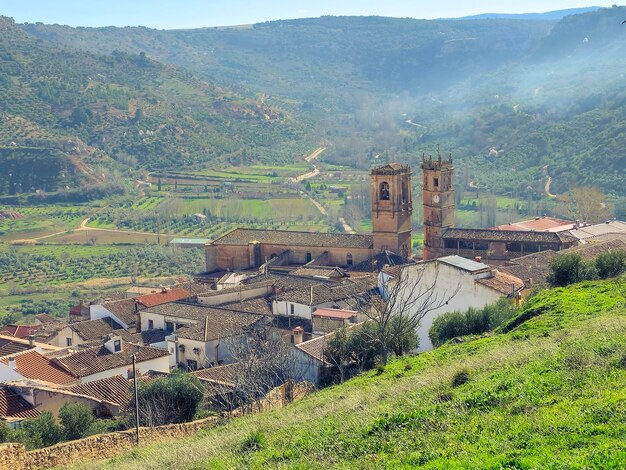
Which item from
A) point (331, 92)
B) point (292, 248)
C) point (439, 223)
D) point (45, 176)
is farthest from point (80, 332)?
point (331, 92)

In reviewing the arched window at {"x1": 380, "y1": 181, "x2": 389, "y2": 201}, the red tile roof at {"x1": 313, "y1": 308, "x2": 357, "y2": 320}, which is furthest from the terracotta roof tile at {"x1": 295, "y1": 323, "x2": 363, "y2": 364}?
the arched window at {"x1": 380, "y1": 181, "x2": 389, "y2": 201}

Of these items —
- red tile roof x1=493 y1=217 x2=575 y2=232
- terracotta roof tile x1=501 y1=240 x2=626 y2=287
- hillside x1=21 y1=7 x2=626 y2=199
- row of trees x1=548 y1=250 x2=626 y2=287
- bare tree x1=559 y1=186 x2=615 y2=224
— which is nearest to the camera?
row of trees x1=548 y1=250 x2=626 y2=287

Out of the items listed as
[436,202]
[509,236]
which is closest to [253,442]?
[509,236]

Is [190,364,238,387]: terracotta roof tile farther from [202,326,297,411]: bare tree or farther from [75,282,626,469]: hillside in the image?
[75,282,626,469]: hillside

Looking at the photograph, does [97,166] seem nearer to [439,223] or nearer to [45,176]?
[45,176]

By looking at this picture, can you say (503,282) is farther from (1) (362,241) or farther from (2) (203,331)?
(1) (362,241)

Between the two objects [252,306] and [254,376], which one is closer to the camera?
[254,376]
